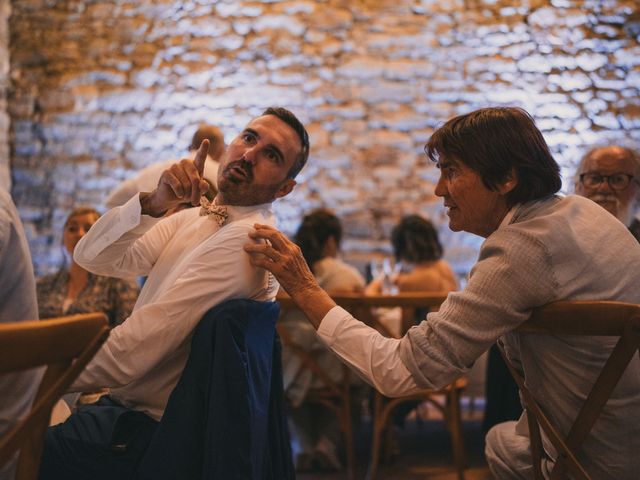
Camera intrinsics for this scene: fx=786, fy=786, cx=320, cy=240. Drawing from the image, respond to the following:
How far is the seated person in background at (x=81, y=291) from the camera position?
319 cm

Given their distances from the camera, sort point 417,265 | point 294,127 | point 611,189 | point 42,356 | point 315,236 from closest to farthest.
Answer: point 42,356 → point 294,127 → point 611,189 → point 315,236 → point 417,265

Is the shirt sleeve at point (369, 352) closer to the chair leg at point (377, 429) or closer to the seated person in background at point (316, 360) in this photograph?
the chair leg at point (377, 429)

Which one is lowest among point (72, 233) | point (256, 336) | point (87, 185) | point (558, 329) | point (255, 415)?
point (87, 185)

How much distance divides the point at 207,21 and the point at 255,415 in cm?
526

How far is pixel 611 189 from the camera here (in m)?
2.84

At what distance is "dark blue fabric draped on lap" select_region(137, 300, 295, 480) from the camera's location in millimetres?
1568

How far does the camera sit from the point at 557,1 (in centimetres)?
620

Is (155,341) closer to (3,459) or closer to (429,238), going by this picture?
(3,459)

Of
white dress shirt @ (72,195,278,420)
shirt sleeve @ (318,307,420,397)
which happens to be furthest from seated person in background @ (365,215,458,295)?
shirt sleeve @ (318,307,420,397)

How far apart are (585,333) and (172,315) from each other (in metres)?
0.87

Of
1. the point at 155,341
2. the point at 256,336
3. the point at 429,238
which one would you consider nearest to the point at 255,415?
the point at 256,336

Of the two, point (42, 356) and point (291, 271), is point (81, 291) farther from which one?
point (42, 356)

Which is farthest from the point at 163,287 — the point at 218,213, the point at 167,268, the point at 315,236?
the point at 315,236

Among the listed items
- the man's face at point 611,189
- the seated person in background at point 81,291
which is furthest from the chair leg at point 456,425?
the seated person in background at point 81,291
